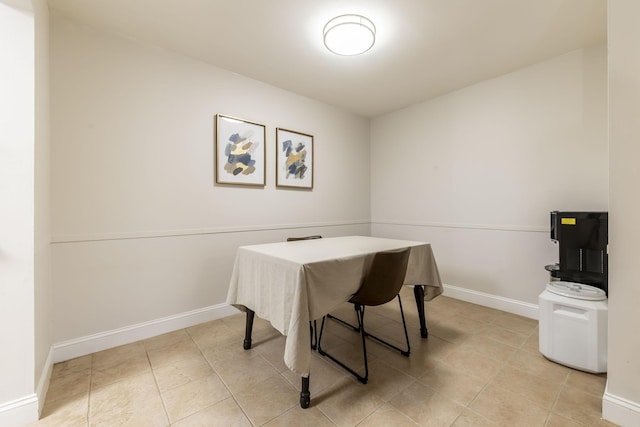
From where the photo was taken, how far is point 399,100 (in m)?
3.67

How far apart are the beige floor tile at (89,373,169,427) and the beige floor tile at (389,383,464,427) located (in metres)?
1.34

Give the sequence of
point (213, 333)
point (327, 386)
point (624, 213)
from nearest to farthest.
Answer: point (624, 213) → point (327, 386) → point (213, 333)

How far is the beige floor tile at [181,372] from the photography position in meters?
1.75

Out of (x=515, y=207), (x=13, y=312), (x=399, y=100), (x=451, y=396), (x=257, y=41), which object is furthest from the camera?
(x=399, y=100)

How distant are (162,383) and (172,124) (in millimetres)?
2158

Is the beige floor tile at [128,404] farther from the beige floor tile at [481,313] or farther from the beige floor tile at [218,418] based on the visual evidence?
the beige floor tile at [481,313]

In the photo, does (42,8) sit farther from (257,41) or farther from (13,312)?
(13,312)

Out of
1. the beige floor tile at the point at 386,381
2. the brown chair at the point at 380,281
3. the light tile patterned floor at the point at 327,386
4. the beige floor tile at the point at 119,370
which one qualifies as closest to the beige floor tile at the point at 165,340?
the light tile patterned floor at the point at 327,386

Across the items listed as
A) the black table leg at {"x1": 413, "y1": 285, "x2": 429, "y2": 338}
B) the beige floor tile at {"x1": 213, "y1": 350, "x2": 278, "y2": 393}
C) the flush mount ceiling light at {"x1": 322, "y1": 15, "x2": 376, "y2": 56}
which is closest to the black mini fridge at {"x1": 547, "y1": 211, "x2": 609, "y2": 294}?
the black table leg at {"x1": 413, "y1": 285, "x2": 429, "y2": 338}

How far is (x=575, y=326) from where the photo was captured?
1.87 meters

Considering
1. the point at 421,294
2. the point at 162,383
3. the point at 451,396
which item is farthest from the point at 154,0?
the point at 451,396

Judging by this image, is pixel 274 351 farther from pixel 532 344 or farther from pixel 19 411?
pixel 532 344

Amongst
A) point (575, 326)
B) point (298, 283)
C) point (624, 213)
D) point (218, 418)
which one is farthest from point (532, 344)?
point (218, 418)

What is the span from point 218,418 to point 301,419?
1.51 ft
